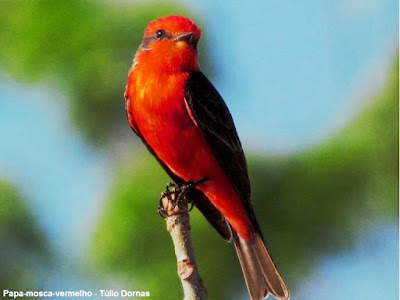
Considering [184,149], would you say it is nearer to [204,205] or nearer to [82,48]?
[204,205]

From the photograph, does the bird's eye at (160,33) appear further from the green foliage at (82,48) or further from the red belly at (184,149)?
the red belly at (184,149)

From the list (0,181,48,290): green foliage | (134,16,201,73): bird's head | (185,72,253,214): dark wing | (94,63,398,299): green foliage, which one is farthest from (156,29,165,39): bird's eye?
(0,181,48,290): green foliage

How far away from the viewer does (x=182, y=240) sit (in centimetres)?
216

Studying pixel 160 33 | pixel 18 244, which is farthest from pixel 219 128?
pixel 18 244

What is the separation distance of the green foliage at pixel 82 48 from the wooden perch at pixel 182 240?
0.40 meters

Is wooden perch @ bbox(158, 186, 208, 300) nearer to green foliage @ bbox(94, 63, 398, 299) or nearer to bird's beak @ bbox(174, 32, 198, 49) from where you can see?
green foliage @ bbox(94, 63, 398, 299)

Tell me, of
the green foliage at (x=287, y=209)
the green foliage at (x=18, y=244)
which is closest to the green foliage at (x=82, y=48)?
the green foliage at (x=287, y=209)

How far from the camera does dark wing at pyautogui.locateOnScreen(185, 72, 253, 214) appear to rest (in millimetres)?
2646

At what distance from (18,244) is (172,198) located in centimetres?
58

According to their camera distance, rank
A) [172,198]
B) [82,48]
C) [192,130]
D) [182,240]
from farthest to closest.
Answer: [192,130]
[82,48]
[172,198]
[182,240]

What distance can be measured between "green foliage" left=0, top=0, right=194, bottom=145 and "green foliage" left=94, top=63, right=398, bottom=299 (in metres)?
0.25

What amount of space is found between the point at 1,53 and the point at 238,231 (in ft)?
3.60

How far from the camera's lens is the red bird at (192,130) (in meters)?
2.61

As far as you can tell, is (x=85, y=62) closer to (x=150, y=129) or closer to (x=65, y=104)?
(x=65, y=104)
